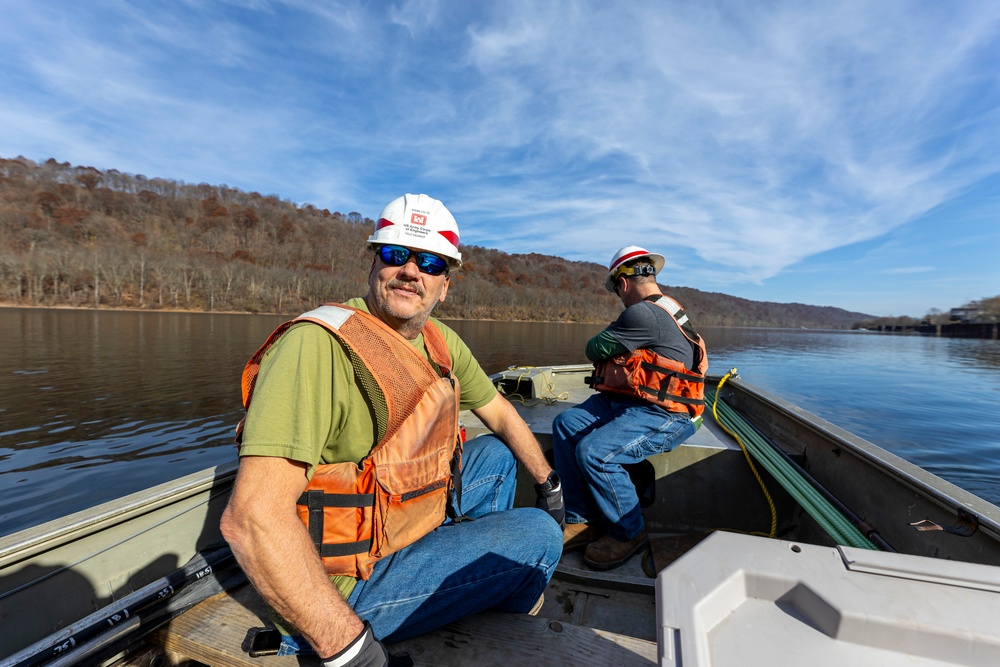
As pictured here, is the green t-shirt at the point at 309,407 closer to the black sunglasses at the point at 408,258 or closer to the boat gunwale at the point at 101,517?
the black sunglasses at the point at 408,258

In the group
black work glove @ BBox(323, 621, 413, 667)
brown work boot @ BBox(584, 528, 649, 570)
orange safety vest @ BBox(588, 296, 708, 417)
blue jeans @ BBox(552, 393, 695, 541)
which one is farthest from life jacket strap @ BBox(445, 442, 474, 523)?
orange safety vest @ BBox(588, 296, 708, 417)

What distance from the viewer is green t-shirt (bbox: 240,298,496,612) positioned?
1312 mm

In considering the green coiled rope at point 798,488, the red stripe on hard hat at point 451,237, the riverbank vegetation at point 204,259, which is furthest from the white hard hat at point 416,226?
the riverbank vegetation at point 204,259

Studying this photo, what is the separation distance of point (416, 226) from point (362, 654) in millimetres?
1504

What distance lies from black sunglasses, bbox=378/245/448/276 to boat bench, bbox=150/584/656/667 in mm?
1360

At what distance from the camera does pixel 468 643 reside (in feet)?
5.20

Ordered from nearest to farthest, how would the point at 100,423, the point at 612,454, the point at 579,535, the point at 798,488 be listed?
the point at 798,488 < the point at 612,454 < the point at 579,535 < the point at 100,423

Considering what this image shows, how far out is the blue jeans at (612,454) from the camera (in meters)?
2.68

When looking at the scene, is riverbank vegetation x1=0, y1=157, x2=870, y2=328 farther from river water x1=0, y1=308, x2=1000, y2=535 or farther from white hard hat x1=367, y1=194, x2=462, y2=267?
white hard hat x1=367, y1=194, x2=462, y2=267

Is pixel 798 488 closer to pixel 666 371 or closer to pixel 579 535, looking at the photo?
pixel 666 371

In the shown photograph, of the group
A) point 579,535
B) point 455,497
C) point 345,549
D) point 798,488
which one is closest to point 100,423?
point 579,535

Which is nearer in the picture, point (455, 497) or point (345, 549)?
point (345, 549)

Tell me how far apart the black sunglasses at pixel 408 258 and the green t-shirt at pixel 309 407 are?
1.66 ft

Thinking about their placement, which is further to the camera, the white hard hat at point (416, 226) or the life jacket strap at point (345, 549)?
the white hard hat at point (416, 226)
